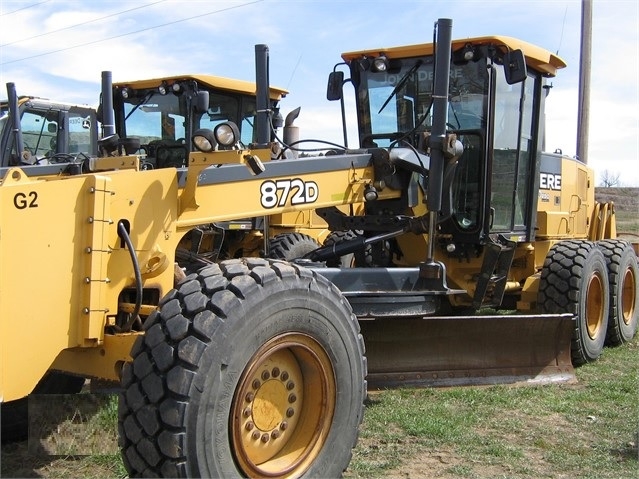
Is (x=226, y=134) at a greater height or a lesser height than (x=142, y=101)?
lesser

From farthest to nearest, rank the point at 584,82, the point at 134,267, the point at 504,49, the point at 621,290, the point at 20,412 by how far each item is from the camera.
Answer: the point at 584,82, the point at 621,290, the point at 504,49, the point at 20,412, the point at 134,267

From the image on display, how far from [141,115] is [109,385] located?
576 cm

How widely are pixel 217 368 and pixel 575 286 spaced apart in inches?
172

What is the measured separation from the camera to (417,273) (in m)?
5.26

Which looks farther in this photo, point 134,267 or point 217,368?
point 134,267

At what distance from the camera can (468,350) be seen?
5.74 m

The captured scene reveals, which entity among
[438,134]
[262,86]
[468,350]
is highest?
[262,86]

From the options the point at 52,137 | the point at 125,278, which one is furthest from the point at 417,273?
the point at 52,137

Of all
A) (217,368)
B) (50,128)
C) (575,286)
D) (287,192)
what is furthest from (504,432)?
(50,128)

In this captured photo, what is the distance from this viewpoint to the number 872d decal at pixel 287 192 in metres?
4.36

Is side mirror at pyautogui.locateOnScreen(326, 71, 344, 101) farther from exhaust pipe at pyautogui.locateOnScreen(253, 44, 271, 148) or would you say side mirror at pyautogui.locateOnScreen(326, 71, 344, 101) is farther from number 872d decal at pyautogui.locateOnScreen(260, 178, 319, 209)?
number 872d decal at pyautogui.locateOnScreen(260, 178, 319, 209)

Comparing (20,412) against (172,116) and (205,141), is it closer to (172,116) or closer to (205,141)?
(205,141)

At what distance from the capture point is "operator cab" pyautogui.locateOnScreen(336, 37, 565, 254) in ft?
20.4

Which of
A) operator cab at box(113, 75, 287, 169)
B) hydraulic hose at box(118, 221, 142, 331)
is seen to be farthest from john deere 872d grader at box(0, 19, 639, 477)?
operator cab at box(113, 75, 287, 169)
